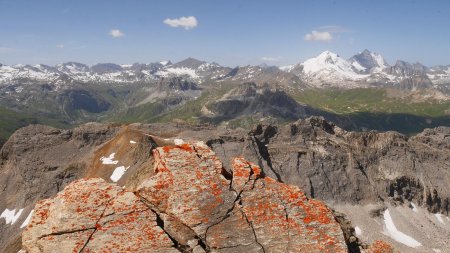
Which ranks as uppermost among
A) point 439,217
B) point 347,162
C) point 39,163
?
point 39,163

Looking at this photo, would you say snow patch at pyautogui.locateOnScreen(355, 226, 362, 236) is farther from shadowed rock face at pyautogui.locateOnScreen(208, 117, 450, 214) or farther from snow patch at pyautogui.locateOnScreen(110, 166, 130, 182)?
snow patch at pyautogui.locateOnScreen(110, 166, 130, 182)

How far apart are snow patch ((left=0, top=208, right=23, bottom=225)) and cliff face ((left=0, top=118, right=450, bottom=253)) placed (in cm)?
42

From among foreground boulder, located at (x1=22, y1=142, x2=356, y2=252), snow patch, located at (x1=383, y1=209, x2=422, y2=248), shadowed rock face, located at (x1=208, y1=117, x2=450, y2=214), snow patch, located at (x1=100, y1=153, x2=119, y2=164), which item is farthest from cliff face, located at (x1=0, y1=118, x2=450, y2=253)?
snow patch, located at (x1=383, y1=209, x2=422, y2=248)

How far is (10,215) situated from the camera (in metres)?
106

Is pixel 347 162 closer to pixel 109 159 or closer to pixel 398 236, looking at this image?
pixel 398 236

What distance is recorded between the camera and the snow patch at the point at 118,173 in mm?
101094

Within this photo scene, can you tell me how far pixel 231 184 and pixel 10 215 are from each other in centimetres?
9658

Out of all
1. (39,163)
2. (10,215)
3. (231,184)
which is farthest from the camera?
(39,163)

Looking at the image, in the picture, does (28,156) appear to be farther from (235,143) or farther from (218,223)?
(218,223)

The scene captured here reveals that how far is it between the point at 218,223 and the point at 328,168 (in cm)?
12309

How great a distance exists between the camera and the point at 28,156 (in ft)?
408

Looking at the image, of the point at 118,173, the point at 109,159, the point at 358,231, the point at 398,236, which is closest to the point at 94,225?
the point at 118,173

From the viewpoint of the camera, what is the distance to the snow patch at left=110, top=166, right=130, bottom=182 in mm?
101094

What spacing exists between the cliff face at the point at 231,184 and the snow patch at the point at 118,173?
1.56 ft
